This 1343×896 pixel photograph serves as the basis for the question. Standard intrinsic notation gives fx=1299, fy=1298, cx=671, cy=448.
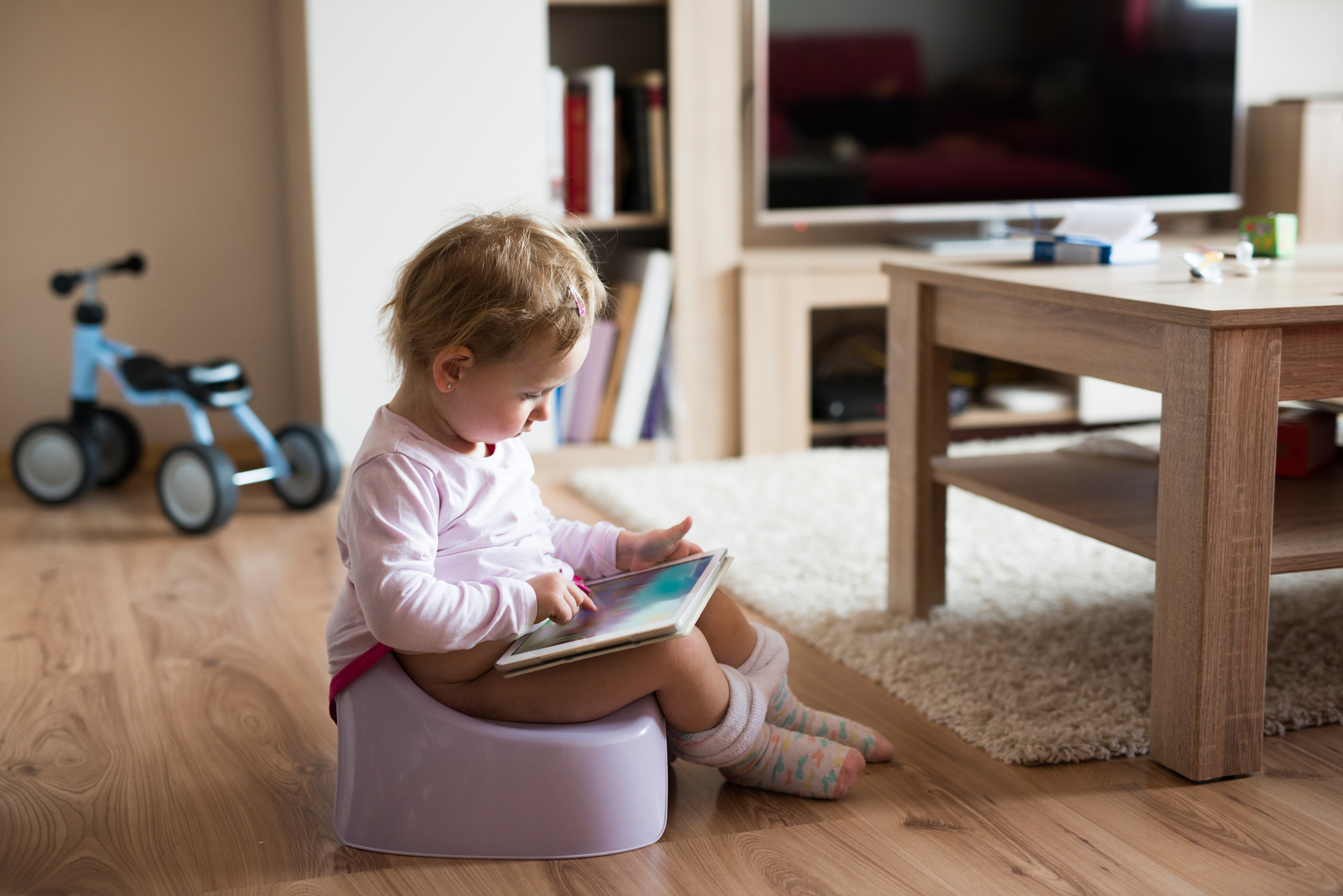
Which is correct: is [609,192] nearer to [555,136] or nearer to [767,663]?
[555,136]

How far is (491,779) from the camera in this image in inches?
44.9

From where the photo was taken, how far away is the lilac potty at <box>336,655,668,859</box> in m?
1.13

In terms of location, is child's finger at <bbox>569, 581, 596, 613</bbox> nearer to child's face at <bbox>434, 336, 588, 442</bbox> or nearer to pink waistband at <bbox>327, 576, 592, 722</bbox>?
pink waistband at <bbox>327, 576, 592, 722</bbox>

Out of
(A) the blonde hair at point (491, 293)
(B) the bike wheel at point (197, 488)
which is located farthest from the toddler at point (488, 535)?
(B) the bike wheel at point (197, 488)

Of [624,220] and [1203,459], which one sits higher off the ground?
[624,220]

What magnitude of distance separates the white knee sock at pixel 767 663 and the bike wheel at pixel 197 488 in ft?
4.24

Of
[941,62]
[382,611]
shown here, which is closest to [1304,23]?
[941,62]

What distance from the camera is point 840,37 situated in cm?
285

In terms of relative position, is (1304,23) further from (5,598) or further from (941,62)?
(5,598)

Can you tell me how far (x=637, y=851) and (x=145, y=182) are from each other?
7.03 feet

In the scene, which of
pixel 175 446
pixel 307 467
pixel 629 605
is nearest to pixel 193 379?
pixel 175 446

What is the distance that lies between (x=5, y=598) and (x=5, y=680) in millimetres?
381

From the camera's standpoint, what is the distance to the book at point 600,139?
2.68 meters

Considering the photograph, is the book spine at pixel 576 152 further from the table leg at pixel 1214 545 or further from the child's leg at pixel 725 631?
the table leg at pixel 1214 545
